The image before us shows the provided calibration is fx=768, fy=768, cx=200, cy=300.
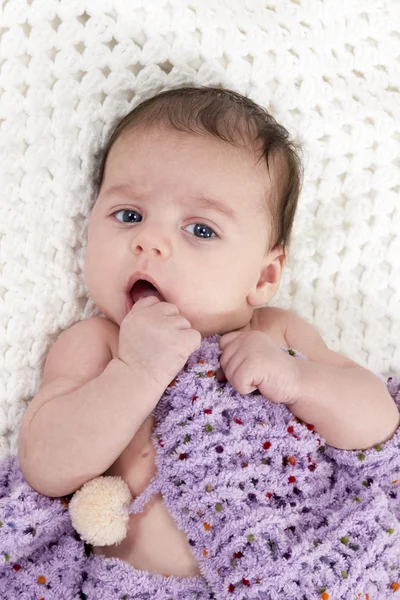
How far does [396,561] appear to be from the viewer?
1.33 meters

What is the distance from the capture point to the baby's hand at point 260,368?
1.33 m

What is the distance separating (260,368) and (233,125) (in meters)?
0.47

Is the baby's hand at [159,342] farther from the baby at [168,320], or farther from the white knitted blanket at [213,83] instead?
the white knitted blanket at [213,83]

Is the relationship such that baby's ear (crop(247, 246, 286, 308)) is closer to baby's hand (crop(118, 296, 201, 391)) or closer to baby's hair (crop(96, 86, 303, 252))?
baby's hair (crop(96, 86, 303, 252))

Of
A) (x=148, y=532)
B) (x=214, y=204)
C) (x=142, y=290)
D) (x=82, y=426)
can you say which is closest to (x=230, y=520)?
(x=148, y=532)

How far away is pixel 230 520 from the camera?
1.27 meters

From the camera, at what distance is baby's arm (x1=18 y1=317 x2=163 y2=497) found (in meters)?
1.27

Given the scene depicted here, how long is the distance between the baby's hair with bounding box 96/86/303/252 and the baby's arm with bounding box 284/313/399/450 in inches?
11.5

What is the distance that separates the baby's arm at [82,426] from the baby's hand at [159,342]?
2 cm

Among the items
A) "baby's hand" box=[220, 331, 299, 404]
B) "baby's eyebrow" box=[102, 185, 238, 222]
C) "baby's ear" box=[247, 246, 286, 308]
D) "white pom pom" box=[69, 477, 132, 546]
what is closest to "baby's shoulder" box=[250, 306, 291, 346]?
"baby's ear" box=[247, 246, 286, 308]

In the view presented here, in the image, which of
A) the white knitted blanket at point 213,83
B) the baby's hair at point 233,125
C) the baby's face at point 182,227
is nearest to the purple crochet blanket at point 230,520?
the baby's face at point 182,227

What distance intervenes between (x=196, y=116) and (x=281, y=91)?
1.04 ft

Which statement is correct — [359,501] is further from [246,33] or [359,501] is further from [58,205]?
[246,33]

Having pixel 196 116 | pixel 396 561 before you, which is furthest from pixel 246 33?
pixel 396 561
